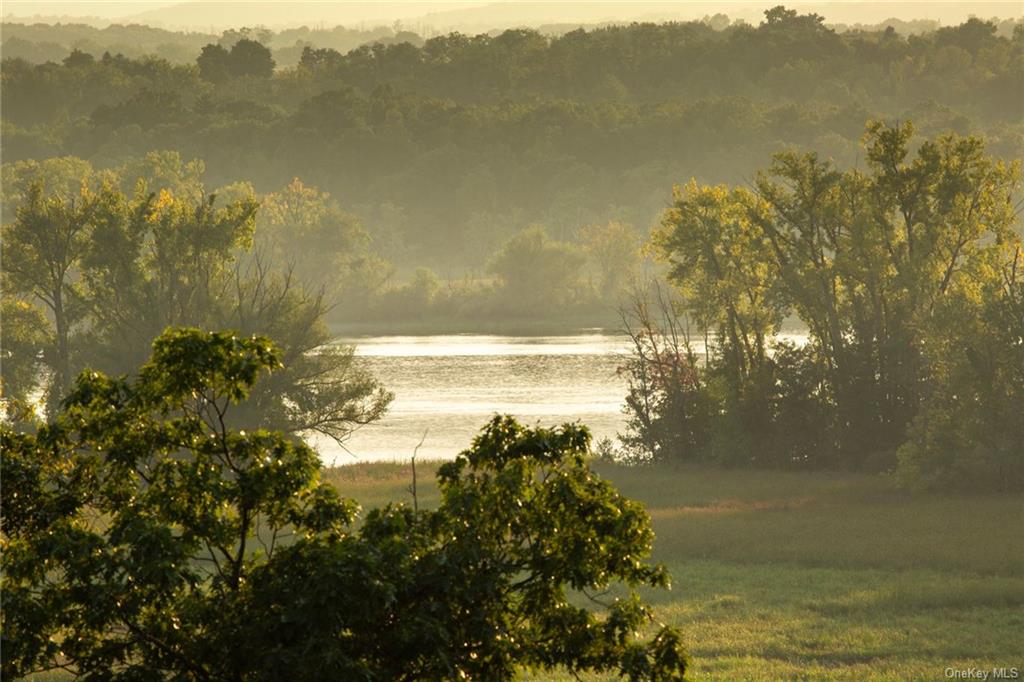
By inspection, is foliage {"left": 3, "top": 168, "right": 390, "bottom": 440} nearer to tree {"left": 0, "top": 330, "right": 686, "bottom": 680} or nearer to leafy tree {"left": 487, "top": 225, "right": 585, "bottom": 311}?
tree {"left": 0, "top": 330, "right": 686, "bottom": 680}

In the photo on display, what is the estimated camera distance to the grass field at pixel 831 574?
26641 mm

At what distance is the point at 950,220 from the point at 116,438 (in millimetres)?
44595

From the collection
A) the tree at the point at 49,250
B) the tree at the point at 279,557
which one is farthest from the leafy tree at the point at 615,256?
the tree at the point at 279,557

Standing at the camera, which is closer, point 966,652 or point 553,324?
point 966,652

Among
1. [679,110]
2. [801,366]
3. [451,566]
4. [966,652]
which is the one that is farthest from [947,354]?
[679,110]

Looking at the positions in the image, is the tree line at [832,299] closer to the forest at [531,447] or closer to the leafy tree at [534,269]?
the forest at [531,447]

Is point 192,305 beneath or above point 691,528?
above

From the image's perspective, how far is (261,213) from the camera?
14562 cm

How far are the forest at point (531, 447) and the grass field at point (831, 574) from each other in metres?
0.15

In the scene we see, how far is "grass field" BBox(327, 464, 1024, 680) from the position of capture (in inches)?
1049

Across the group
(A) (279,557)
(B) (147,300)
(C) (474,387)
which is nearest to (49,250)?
(B) (147,300)

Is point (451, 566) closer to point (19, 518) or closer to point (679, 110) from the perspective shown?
point (19, 518)

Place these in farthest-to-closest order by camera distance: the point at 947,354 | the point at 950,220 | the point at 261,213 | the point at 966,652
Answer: the point at 261,213 → the point at 950,220 → the point at 947,354 → the point at 966,652

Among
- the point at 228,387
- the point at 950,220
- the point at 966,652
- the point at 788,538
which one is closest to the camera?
the point at 228,387
